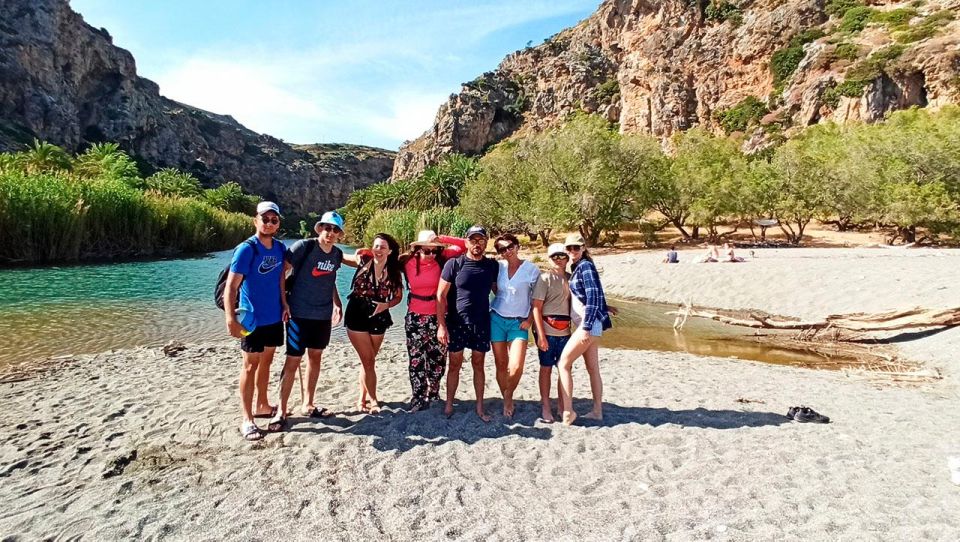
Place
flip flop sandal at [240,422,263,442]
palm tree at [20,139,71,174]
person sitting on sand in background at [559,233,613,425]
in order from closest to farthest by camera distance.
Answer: flip flop sandal at [240,422,263,442]
person sitting on sand in background at [559,233,613,425]
palm tree at [20,139,71,174]

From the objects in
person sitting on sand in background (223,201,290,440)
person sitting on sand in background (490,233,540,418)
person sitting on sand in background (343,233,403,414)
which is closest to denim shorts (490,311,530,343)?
person sitting on sand in background (490,233,540,418)

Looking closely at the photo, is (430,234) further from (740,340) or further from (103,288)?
(103,288)

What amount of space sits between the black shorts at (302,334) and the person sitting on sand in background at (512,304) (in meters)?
1.90

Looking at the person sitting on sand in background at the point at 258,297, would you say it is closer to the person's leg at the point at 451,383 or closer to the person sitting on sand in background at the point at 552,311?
the person's leg at the point at 451,383

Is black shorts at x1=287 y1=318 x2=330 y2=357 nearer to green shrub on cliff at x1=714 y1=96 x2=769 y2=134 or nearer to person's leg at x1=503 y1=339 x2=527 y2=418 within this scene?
person's leg at x1=503 y1=339 x2=527 y2=418

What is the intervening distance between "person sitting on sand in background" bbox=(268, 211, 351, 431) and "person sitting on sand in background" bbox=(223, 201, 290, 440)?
0.15 m

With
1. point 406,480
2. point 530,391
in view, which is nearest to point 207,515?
point 406,480

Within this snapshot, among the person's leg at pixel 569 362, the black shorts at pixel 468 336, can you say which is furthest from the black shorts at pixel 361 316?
the person's leg at pixel 569 362

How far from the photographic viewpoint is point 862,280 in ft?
50.4

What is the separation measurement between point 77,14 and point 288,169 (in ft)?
214

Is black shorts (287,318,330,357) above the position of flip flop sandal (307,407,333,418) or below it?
above

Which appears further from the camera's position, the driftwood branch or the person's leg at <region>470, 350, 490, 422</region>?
the driftwood branch

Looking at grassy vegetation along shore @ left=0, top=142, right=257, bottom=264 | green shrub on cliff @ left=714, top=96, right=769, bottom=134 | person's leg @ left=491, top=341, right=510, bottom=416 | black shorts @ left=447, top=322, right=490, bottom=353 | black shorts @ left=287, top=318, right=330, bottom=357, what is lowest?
person's leg @ left=491, top=341, right=510, bottom=416

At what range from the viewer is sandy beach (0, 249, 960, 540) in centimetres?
350
